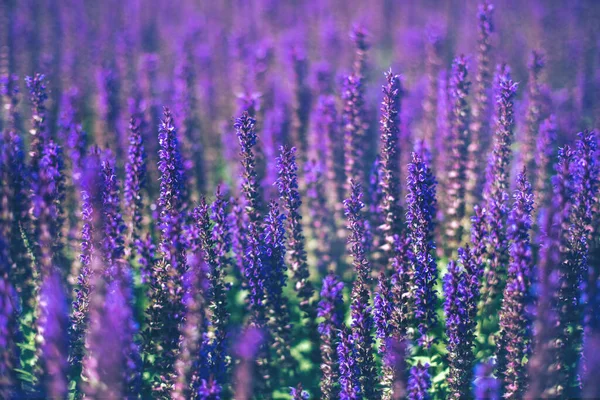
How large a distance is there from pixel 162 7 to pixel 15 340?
79.1 feet

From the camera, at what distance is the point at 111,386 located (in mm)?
8086

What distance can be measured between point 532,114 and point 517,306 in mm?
6998

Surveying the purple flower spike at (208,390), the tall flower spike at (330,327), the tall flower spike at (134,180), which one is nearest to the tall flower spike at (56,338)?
the purple flower spike at (208,390)

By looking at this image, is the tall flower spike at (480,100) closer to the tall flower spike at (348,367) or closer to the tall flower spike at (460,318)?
the tall flower spike at (460,318)

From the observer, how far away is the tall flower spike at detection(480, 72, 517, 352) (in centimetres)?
1205

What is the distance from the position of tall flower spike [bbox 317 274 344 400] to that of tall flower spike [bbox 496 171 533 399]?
106 inches

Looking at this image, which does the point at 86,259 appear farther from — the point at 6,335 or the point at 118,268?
the point at 6,335

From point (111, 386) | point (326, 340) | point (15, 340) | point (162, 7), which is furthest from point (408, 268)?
point (162, 7)

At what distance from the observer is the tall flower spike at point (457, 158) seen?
47.4 ft

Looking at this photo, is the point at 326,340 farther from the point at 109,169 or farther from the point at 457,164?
the point at 457,164

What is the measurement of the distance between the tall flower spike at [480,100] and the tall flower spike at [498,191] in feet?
4.55

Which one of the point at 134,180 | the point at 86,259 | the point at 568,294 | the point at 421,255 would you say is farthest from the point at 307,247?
the point at 568,294

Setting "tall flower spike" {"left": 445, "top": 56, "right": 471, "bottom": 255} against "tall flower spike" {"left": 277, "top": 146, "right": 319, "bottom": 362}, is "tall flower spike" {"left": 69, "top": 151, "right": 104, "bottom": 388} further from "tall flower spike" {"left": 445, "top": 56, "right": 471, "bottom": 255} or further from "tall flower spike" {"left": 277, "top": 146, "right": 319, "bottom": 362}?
"tall flower spike" {"left": 445, "top": 56, "right": 471, "bottom": 255}

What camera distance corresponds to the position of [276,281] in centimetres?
1186
